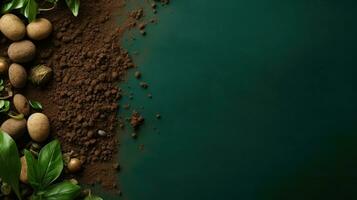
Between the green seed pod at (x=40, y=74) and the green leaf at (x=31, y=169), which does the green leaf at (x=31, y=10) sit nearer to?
the green seed pod at (x=40, y=74)

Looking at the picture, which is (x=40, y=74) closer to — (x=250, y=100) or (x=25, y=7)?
(x=25, y=7)

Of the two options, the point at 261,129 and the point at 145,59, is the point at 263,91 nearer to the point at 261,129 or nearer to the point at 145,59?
the point at 261,129

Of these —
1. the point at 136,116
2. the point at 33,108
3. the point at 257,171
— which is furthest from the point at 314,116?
the point at 33,108

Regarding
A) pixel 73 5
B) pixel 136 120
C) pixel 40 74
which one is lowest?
pixel 136 120

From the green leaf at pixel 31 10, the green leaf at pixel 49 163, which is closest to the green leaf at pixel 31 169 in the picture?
the green leaf at pixel 49 163

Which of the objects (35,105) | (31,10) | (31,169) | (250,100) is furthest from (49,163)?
(250,100)
